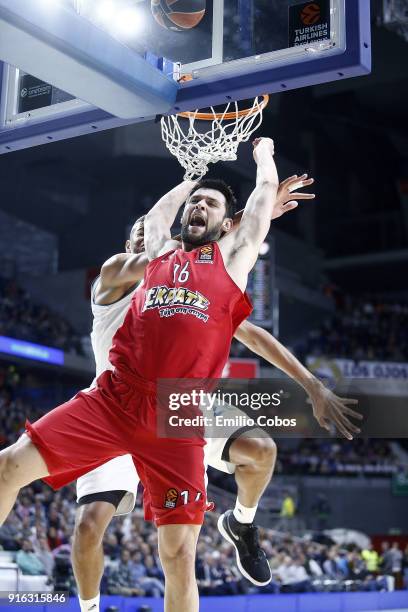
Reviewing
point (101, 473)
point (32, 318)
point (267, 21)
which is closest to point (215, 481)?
point (32, 318)

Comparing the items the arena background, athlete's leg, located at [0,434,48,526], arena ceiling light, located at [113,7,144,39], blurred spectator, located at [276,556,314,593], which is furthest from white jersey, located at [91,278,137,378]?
blurred spectator, located at [276,556,314,593]

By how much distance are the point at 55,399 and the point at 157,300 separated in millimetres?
16666

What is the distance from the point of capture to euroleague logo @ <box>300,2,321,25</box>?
13.4 ft

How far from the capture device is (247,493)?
459 cm

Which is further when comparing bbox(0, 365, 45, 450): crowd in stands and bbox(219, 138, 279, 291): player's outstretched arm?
bbox(0, 365, 45, 450): crowd in stands

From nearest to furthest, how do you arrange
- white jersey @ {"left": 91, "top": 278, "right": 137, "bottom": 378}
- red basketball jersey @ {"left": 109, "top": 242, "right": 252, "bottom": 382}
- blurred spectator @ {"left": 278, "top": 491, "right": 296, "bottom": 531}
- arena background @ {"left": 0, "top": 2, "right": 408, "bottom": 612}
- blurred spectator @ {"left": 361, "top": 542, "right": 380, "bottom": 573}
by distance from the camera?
red basketball jersey @ {"left": 109, "top": 242, "right": 252, "bottom": 382}, white jersey @ {"left": 91, "top": 278, "right": 137, "bottom": 378}, blurred spectator @ {"left": 361, "top": 542, "right": 380, "bottom": 573}, arena background @ {"left": 0, "top": 2, "right": 408, "bottom": 612}, blurred spectator @ {"left": 278, "top": 491, "right": 296, "bottom": 531}

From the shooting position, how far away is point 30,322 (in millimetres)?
18609

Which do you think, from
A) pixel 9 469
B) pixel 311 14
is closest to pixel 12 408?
pixel 9 469

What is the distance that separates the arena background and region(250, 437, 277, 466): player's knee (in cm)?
779

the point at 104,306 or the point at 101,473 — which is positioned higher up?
the point at 104,306

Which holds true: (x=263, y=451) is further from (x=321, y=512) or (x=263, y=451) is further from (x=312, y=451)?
(x=312, y=451)

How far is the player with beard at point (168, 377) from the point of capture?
141 inches

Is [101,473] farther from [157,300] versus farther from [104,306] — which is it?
[157,300]

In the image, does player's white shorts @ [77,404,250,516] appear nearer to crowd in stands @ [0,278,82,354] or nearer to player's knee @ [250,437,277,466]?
player's knee @ [250,437,277,466]
